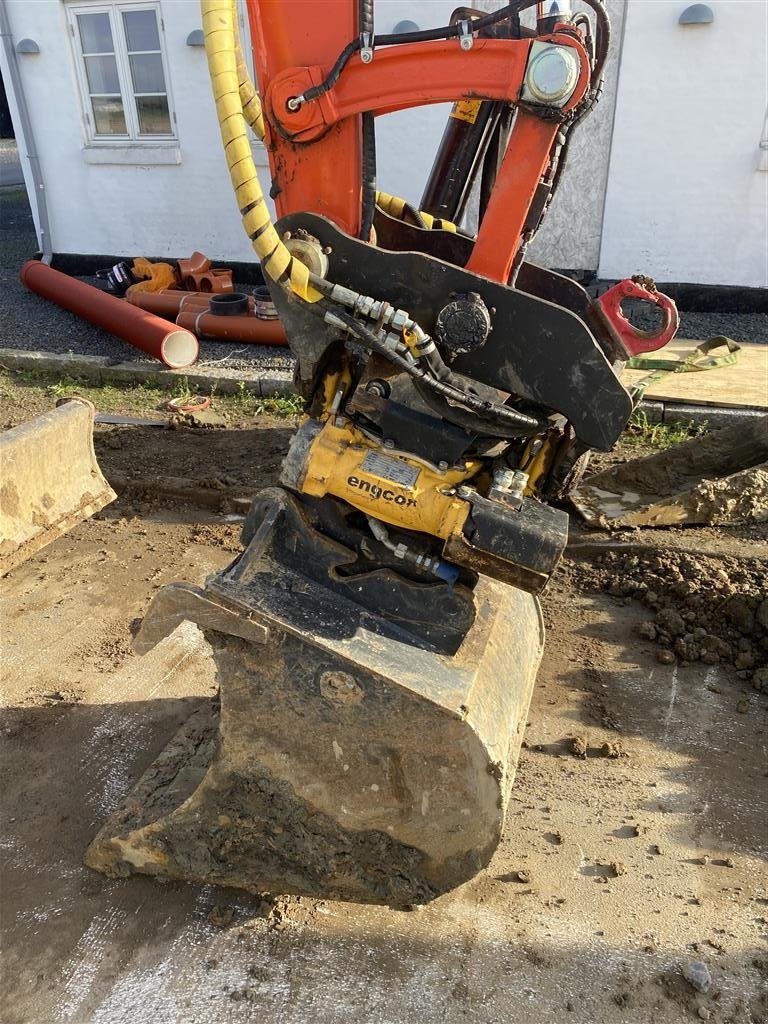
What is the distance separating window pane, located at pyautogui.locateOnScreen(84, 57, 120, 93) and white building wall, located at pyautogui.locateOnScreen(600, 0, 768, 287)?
17.9 feet

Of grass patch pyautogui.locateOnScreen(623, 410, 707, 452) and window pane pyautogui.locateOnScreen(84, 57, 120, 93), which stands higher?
window pane pyautogui.locateOnScreen(84, 57, 120, 93)

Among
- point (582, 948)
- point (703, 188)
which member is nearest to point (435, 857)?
point (582, 948)

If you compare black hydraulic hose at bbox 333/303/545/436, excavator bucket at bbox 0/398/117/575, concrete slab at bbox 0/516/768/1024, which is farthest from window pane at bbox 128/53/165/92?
black hydraulic hose at bbox 333/303/545/436

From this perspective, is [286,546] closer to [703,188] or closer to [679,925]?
[679,925]

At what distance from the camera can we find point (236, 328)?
7.09m

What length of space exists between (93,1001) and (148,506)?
3.00 metres

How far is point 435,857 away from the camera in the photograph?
2.35 m

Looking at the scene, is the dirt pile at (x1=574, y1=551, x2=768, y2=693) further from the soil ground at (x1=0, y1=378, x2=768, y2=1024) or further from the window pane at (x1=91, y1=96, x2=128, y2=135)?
the window pane at (x1=91, y1=96, x2=128, y2=135)

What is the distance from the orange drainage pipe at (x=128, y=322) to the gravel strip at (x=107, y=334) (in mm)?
169

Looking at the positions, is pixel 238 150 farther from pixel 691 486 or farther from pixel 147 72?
pixel 147 72

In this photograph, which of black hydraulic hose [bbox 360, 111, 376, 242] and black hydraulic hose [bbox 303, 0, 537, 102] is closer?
black hydraulic hose [bbox 303, 0, 537, 102]

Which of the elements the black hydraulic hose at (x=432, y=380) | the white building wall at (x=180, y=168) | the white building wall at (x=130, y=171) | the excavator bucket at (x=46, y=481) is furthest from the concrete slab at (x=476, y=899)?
the white building wall at (x=130, y=171)

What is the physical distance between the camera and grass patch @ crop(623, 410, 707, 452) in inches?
210

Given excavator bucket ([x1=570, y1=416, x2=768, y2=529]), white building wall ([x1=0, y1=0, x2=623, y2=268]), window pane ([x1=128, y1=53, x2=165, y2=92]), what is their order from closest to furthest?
excavator bucket ([x1=570, y1=416, x2=768, y2=529])
white building wall ([x1=0, y1=0, x2=623, y2=268])
window pane ([x1=128, y1=53, x2=165, y2=92])
